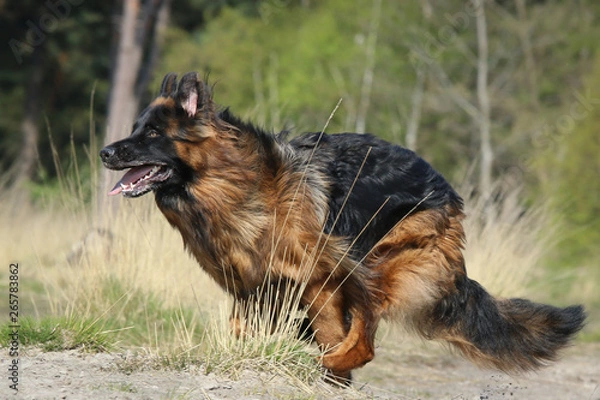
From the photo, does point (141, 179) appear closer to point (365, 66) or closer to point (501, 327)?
point (501, 327)

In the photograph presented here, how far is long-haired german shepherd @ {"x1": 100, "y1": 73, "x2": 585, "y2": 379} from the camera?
5227 millimetres

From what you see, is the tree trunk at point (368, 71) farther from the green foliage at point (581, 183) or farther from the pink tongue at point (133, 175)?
the pink tongue at point (133, 175)

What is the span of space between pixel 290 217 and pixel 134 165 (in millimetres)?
974

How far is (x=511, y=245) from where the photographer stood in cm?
1003

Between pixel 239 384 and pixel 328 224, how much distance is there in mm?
1125

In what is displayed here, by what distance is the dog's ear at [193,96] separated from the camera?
17.1 ft

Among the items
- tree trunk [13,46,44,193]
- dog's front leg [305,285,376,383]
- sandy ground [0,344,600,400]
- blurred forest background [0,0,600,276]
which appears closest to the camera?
sandy ground [0,344,600,400]

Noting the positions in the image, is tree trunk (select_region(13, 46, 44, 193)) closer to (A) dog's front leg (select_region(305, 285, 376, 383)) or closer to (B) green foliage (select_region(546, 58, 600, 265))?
(B) green foliage (select_region(546, 58, 600, 265))

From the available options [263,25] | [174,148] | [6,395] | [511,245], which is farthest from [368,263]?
[263,25]

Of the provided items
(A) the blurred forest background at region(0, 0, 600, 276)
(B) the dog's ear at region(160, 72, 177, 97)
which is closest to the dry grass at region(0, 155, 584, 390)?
(B) the dog's ear at region(160, 72, 177, 97)

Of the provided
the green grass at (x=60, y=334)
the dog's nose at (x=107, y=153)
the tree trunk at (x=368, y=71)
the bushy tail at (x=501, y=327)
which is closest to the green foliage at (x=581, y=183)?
the tree trunk at (x=368, y=71)

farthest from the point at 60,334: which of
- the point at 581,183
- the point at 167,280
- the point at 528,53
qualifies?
the point at 528,53

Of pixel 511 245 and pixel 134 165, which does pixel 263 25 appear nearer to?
pixel 511 245

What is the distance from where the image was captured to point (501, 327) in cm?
577
